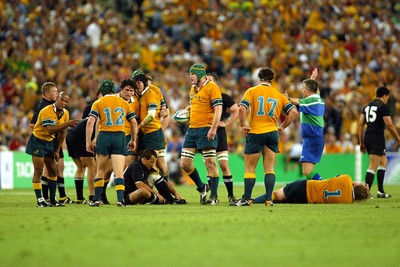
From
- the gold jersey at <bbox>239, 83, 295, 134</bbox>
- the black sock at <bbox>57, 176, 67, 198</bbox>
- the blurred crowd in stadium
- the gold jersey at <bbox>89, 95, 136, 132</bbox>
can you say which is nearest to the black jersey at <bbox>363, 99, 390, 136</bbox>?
the gold jersey at <bbox>239, 83, 295, 134</bbox>

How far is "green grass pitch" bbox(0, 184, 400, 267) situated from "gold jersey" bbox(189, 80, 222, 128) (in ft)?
7.33

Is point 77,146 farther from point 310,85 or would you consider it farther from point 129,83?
point 310,85

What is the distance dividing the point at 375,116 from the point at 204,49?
15.0 metres

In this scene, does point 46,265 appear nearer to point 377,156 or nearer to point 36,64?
point 377,156

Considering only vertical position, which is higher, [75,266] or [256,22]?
[256,22]

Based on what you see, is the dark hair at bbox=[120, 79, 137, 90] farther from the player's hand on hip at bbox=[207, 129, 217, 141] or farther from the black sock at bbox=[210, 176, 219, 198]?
the black sock at bbox=[210, 176, 219, 198]

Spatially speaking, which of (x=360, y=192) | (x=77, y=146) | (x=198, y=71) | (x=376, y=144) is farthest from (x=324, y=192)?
(x=77, y=146)

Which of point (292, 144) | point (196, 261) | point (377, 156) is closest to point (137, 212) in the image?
point (196, 261)

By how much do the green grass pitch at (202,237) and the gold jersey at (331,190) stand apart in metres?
1.38

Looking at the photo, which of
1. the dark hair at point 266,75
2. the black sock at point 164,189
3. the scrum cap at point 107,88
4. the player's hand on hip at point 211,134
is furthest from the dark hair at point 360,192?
the scrum cap at point 107,88

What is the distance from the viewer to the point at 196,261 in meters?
8.38

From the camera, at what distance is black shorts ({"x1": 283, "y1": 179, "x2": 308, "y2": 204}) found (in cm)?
1709

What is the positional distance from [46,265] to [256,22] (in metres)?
27.5

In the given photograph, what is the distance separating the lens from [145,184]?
17.4 metres
